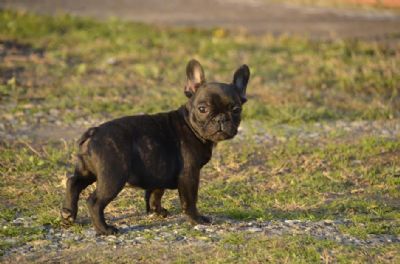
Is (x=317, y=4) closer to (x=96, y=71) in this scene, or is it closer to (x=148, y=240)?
(x=96, y=71)

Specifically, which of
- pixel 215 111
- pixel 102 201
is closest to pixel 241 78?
pixel 215 111

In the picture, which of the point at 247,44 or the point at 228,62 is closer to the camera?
the point at 228,62

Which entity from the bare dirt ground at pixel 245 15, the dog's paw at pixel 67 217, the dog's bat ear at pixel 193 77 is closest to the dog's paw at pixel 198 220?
the dog's paw at pixel 67 217

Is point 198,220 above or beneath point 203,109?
beneath

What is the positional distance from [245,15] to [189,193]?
19.6 m

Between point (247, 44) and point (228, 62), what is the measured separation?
7.33 feet

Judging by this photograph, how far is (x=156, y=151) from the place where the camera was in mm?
8062

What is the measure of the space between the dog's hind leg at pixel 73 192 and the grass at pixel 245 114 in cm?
17

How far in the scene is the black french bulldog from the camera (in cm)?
773

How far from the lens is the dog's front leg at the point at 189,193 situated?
A: 814 cm

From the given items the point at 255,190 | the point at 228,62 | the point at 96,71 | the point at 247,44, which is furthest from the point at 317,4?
the point at 255,190

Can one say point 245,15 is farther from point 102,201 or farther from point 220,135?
point 102,201

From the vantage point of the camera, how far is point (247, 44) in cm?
1978

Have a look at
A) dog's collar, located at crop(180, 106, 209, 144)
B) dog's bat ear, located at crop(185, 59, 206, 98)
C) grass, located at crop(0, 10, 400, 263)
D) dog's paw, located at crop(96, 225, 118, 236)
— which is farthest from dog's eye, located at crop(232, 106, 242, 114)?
dog's paw, located at crop(96, 225, 118, 236)
